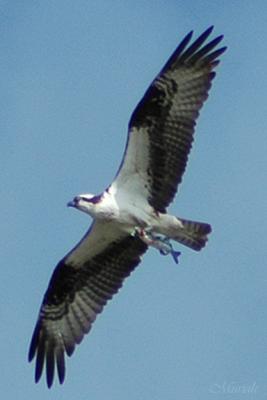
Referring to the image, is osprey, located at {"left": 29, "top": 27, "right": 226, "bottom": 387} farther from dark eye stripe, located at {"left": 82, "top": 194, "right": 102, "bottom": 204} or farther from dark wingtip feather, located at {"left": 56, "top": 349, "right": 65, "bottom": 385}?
dark wingtip feather, located at {"left": 56, "top": 349, "right": 65, "bottom": 385}

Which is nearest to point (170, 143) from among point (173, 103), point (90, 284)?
point (173, 103)

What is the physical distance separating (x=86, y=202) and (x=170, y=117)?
1.37 m

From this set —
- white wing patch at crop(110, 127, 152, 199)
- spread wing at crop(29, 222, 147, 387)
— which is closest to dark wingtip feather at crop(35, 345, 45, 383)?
spread wing at crop(29, 222, 147, 387)

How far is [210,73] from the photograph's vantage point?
1866 cm

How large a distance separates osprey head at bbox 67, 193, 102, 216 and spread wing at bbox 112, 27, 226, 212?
32 centimetres

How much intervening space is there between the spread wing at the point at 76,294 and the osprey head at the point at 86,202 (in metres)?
0.93

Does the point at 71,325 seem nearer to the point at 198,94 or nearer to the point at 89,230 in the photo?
the point at 89,230

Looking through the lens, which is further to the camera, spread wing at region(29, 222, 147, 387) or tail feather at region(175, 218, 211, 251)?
spread wing at region(29, 222, 147, 387)

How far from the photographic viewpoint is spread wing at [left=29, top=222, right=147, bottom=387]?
64.1 ft

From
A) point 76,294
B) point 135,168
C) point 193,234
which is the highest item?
point 135,168

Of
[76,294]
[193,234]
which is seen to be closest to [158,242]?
[193,234]

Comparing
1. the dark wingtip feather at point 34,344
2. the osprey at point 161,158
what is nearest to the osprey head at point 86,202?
the osprey at point 161,158

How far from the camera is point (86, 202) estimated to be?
730 inches

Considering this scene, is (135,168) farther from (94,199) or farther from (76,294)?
(76,294)
